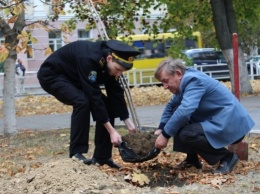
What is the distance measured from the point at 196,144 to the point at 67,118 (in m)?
9.84

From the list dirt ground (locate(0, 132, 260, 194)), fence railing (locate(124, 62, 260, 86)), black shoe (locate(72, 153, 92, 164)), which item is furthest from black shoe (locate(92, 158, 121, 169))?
fence railing (locate(124, 62, 260, 86))

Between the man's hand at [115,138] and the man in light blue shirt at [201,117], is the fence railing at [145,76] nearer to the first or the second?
the man's hand at [115,138]

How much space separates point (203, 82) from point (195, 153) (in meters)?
0.78

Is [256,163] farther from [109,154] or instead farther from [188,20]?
[188,20]

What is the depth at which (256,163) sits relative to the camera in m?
6.36

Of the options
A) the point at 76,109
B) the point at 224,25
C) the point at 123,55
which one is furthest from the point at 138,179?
the point at 224,25

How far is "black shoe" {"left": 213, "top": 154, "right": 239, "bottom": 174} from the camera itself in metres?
5.76

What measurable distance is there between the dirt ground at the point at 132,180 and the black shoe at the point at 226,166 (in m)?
0.06

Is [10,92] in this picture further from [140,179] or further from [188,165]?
[140,179]

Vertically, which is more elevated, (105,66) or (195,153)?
(105,66)

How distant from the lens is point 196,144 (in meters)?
5.70

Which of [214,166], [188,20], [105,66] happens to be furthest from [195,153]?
[188,20]

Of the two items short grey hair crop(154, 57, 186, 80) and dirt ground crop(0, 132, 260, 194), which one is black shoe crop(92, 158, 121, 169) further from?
short grey hair crop(154, 57, 186, 80)

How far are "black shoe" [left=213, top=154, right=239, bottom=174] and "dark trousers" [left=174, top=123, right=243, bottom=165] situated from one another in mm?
57
